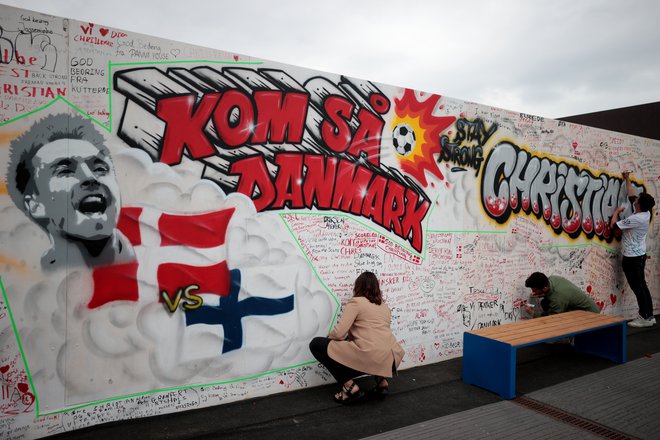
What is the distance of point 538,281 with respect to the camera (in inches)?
235

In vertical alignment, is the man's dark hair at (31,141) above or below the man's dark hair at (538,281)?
above

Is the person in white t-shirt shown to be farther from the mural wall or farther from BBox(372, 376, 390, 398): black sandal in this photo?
BBox(372, 376, 390, 398): black sandal

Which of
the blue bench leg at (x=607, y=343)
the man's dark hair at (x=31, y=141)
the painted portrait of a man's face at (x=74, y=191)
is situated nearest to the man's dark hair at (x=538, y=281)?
the blue bench leg at (x=607, y=343)

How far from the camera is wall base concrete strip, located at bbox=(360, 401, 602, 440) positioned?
11.6 feet

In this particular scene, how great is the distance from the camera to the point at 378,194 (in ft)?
16.4

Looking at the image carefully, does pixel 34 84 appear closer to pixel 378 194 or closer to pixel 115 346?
pixel 115 346

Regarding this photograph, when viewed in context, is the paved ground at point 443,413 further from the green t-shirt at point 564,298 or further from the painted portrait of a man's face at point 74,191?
the painted portrait of a man's face at point 74,191

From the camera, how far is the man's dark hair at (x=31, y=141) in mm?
3203

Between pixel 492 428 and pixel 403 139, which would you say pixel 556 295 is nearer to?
pixel 492 428

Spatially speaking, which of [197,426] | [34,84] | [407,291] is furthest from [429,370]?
[34,84]

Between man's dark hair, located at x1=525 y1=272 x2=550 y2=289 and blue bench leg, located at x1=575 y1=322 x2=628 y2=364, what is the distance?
2.86 feet

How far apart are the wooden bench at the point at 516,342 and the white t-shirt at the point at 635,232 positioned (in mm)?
2332

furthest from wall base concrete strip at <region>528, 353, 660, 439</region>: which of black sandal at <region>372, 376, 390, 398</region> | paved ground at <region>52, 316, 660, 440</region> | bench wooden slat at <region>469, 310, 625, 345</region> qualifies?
black sandal at <region>372, 376, 390, 398</region>

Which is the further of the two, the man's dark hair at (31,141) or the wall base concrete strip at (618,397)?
the wall base concrete strip at (618,397)
